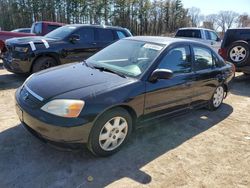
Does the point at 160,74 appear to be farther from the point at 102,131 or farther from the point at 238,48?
the point at 238,48

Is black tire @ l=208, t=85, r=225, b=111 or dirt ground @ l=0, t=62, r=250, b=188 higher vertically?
black tire @ l=208, t=85, r=225, b=111

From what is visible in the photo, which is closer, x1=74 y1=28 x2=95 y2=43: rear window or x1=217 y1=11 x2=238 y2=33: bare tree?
x1=74 y1=28 x2=95 y2=43: rear window

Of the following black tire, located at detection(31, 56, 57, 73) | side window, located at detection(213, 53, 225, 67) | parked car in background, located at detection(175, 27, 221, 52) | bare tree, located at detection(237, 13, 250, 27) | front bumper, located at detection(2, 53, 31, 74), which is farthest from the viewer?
bare tree, located at detection(237, 13, 250, 27)

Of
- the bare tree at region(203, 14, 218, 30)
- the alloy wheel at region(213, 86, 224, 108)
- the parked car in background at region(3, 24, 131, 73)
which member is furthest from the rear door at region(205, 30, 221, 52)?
the bare tree at region(203, 14, 218, 30)

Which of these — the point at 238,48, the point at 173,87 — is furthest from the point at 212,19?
the point at 173,87

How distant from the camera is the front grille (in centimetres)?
316

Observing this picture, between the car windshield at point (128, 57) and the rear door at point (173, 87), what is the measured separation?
0.68 feet

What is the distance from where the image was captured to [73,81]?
3484 millimetres

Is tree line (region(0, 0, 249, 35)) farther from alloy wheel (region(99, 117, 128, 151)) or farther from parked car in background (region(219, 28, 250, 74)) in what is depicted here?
alloy wheel (region(99, 117, 128, 151))

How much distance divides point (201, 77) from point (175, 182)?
2.26 m

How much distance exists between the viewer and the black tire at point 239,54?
778 cm

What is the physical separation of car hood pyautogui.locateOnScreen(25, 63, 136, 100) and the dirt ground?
0.80 meters

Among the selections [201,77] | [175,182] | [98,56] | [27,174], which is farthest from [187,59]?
[27,174]

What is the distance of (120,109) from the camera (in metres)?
3.40
